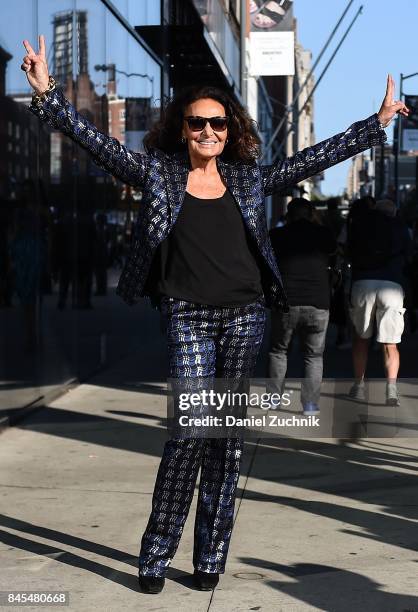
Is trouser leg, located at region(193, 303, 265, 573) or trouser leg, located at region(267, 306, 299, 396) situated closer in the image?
trouser leg, located at region(193, 303, 265, 573)

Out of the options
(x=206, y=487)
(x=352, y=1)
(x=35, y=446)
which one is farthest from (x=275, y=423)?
(x=352, y=1)

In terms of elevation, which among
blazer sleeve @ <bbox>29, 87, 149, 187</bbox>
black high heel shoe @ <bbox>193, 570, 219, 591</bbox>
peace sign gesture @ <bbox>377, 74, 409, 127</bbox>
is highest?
peace sign gesture @ <bbox>377, 74, 409, 127</bbox>

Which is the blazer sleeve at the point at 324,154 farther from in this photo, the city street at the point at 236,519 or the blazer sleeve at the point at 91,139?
the city street at the point at 236,519

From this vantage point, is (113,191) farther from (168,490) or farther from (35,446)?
(168,490)

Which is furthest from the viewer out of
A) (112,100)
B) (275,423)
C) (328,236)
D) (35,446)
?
(112,100)

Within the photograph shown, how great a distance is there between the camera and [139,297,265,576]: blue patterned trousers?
478cm

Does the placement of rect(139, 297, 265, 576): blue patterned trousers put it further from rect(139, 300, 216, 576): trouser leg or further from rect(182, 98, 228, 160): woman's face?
rect(182, 98, 228, 160): woman's face

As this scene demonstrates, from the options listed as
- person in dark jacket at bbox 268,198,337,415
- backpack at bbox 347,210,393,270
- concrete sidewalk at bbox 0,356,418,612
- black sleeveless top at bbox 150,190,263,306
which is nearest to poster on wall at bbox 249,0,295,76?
backpack at bbox 347,210,393,270

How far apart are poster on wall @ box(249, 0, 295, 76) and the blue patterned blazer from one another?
17.8 m

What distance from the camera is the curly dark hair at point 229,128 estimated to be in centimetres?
487

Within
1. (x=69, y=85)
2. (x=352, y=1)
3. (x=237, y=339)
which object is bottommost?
(x=237, y=339)

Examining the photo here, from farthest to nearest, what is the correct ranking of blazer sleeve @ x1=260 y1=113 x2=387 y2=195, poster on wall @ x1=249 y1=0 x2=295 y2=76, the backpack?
poster on wall @ x1=249 y1=0 x2=295 y2=76 < the backpack < blazer sleeve @ x1=260 y1=113 x2=387 y2=195

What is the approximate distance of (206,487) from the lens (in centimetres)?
499

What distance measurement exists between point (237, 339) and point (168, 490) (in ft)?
2.05
